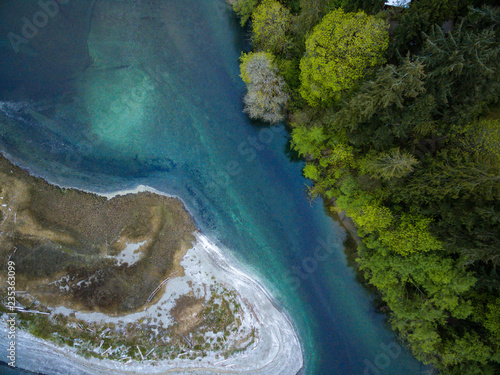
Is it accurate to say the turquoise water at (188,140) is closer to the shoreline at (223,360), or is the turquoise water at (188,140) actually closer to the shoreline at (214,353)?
the shoreline at (214,353)

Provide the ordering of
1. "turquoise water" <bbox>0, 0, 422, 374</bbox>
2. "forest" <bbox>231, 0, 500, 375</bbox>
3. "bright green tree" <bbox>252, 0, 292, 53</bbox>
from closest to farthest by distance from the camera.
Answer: "forest" <bbox>231, 0, 500, 375</bbox> < "bright green tree" <bbox>252, 0, 292, 53</bbox> < "turquoise water" <bbox>0, 0, 422, 374</bbox>

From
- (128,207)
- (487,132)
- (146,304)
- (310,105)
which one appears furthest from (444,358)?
(128,207)

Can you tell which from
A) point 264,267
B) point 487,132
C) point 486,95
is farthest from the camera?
point 264,267

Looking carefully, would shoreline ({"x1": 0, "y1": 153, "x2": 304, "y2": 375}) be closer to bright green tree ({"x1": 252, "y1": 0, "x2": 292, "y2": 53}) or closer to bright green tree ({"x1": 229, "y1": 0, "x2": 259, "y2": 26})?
bright green tree ({"x1": 252, "y1": 0, "x2": 292, "y2": 53})

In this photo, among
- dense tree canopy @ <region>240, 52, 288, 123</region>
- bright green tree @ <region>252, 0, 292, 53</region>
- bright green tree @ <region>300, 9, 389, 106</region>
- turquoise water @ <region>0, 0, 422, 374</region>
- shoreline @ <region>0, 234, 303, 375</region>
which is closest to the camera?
bright green tree @ <region>300, 9, 389, 106</region>

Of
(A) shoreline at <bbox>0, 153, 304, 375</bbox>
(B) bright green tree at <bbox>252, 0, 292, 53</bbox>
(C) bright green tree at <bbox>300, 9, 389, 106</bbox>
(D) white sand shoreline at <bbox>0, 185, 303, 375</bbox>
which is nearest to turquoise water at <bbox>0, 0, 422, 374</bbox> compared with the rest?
(A) shoreline at <bbox>0, 153, 304, 375</bbox>

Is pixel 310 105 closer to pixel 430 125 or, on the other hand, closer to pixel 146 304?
pixel 430 125

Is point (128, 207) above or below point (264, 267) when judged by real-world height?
below
